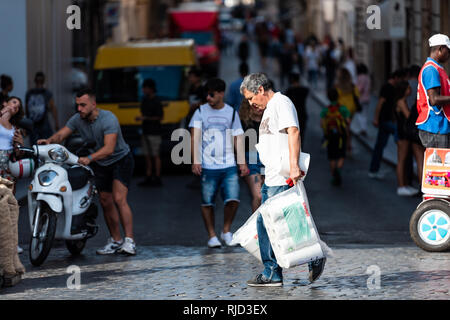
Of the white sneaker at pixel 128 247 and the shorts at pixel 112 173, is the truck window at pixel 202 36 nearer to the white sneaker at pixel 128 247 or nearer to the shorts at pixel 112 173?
the shorts at pixel 112 173

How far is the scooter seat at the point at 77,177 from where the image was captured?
33.1 ft

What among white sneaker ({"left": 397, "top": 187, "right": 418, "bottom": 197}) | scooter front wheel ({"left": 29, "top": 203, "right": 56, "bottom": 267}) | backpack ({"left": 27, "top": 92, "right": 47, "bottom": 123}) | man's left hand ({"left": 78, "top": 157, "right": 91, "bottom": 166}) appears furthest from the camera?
backpack ({"left": 27, "top": 92, "right": 47, "bottom": 123})

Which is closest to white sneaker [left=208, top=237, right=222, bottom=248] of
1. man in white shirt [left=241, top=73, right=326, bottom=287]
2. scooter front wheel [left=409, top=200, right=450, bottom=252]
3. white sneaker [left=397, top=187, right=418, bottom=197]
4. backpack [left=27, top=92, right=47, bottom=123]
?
scooter front wheel [left=409, top=200, right=450, bottom=252]

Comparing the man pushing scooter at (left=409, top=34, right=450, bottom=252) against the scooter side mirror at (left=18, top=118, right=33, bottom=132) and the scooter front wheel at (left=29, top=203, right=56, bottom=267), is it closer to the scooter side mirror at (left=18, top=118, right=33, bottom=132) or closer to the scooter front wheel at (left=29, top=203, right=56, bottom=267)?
the scooter front wheel at (left=29, top=203, right=56, bottom=267)

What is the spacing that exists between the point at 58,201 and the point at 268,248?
241 centimetres

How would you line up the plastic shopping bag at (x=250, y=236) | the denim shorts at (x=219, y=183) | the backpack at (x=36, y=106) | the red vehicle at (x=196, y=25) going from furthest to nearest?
the red vehicle at (x=196, y=25) → the backpack at (x=36, y=106) → the denim shorts at (x=219, y=183) → the plastic shopping bag at (x=250, y=236)

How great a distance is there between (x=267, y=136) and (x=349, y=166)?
11141mm

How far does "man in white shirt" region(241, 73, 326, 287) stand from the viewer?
8.06 m

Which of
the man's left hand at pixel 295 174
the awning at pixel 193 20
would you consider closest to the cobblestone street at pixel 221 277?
the man's left hand at pixel 295 174

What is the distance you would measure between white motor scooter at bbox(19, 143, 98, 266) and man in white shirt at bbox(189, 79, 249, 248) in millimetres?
1185

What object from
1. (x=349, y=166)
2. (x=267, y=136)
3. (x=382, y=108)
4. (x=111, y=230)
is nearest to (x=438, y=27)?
(x=349, y=166)

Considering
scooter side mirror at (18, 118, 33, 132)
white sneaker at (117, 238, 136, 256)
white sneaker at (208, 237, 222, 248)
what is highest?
scooter side mirror at (18, 118, 33, 132)

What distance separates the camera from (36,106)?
1709cm

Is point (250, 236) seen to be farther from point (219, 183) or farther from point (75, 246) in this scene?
point (219, 183)
